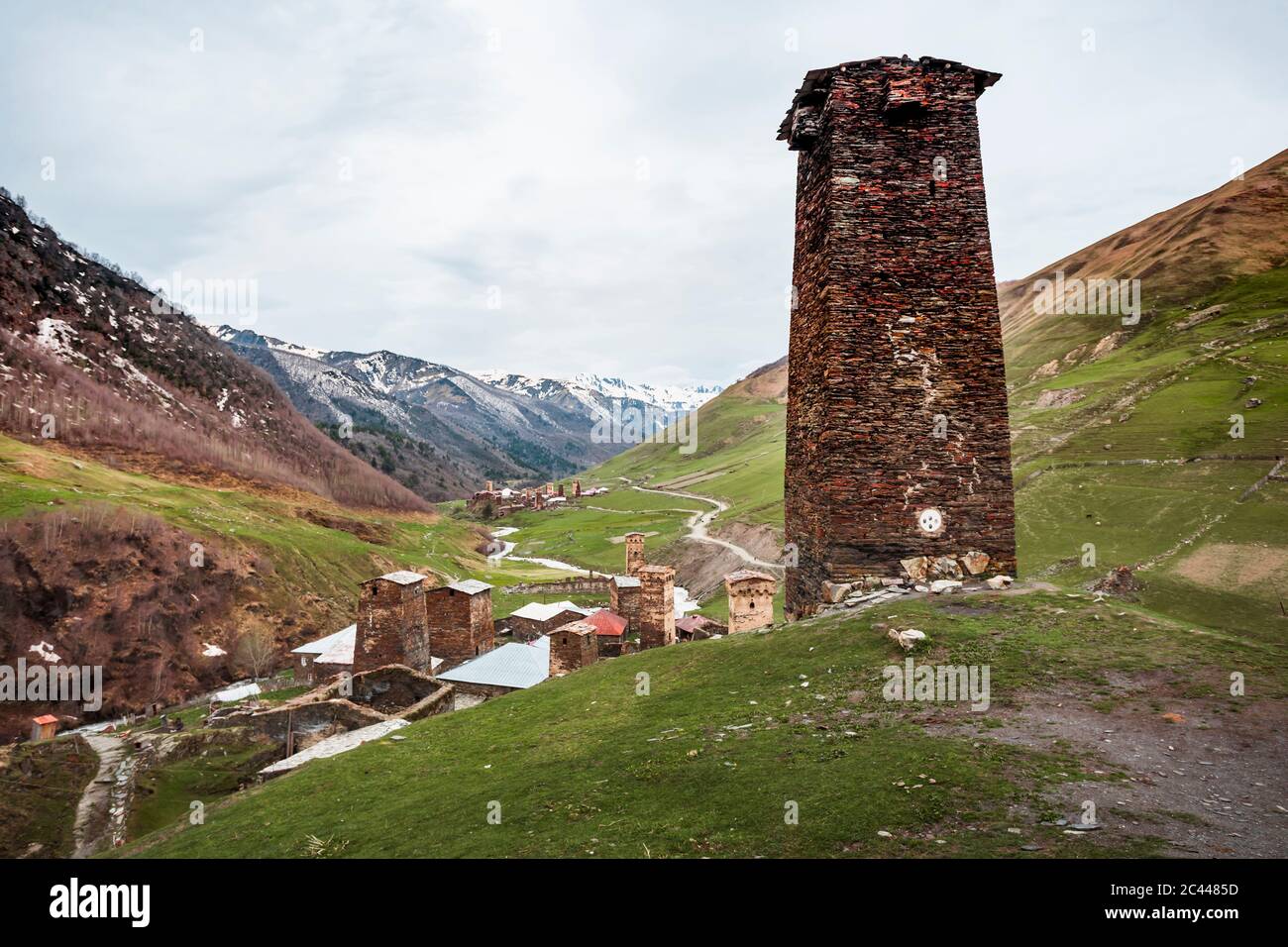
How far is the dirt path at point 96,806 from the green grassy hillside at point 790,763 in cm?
793

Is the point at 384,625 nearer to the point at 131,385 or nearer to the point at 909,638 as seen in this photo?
the point at 909,638

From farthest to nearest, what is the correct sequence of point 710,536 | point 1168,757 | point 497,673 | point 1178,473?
point 710,536
point 1178,473
point 497,673
point 1168,757

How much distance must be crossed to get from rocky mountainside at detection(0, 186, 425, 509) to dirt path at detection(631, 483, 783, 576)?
193 ft

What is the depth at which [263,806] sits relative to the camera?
13195 mm

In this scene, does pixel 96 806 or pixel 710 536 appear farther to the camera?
pixel 710 536

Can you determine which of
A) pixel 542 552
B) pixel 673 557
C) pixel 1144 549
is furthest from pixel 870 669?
pixel 542 552

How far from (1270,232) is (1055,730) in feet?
423

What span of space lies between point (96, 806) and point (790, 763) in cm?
2376

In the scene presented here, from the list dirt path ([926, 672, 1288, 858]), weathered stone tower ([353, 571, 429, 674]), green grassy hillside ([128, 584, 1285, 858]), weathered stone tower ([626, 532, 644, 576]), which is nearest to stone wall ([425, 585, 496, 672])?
weathered stone tower ([353, 571, 429, 674])

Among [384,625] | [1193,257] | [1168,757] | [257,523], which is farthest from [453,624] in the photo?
[1193,257]

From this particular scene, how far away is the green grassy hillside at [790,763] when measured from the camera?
22.0 ft

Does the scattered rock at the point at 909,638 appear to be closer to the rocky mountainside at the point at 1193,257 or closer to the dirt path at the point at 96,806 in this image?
the dirt path at the point at 96,806

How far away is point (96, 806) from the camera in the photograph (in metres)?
20.5

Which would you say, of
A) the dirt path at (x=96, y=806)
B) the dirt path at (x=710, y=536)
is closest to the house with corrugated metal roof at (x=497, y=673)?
the dirt path at (x=96, y=806)
